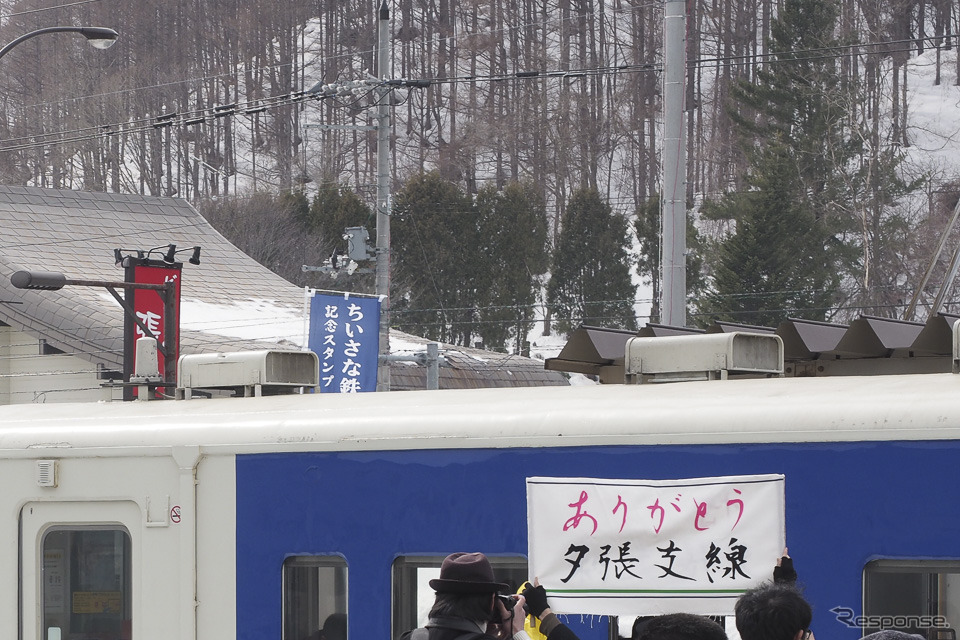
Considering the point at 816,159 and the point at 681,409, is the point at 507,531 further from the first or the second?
the point at 816,159

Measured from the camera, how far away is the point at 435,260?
49094 millimetres

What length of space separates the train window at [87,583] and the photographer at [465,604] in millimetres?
2307

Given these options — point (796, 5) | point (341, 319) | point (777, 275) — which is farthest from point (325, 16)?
point (341, 319)

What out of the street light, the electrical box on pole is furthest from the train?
the electrical box on pole

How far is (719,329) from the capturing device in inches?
260

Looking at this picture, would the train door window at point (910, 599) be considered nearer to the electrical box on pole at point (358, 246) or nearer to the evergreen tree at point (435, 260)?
the electrical box on pole at point (358, 246)

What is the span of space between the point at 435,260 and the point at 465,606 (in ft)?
147

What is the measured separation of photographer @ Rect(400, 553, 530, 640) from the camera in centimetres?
425

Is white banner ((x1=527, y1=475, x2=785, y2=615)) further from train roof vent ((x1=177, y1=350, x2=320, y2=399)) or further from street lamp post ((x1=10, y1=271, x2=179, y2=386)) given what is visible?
street lamp post ((x1=10, y1=271, x2=179, y2=386))

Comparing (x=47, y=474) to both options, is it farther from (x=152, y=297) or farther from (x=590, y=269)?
(x=590, y=269)

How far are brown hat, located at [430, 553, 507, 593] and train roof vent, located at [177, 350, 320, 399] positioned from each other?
2634mm

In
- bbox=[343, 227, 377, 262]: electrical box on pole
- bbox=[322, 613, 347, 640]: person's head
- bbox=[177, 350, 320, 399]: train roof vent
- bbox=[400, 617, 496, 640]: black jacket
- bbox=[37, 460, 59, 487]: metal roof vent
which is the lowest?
bbox=[322, 613, 347, 640]: person's head

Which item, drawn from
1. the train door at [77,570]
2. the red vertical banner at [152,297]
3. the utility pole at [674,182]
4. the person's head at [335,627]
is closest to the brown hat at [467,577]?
the person's head at [335,627]

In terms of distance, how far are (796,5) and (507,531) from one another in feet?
133
